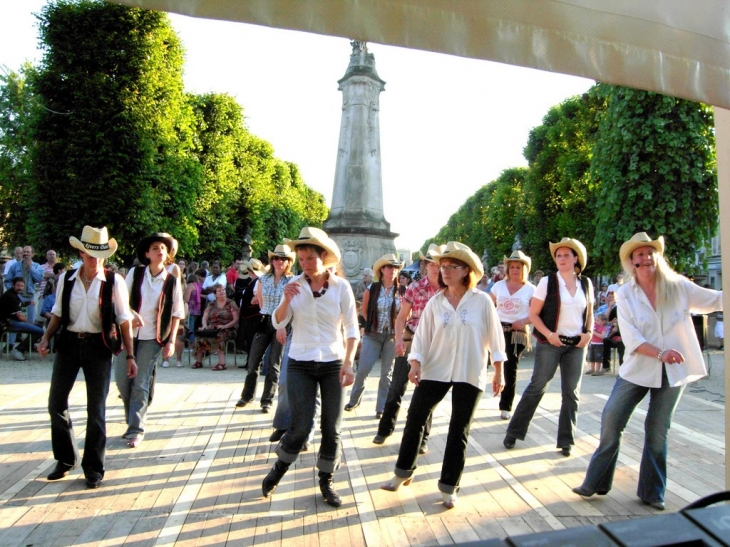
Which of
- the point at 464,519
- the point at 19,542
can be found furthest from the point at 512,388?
the point at 19,542

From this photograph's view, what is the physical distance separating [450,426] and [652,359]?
159 centimetres

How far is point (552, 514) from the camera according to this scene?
503 cm

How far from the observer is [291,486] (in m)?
5.62

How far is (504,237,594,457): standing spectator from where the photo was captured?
6.79 metres

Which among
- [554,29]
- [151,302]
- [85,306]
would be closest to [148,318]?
[151,302]

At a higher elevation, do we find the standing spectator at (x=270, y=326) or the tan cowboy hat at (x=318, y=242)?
the tan cowboy hat at (x=318, y=242)

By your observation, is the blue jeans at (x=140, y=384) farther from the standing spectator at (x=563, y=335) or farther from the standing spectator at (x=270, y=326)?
the standing spectator at (x=563, y=335)

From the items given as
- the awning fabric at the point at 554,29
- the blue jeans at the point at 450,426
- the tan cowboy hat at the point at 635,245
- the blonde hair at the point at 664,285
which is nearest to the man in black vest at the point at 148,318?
the blue jeans at the point at 450,426

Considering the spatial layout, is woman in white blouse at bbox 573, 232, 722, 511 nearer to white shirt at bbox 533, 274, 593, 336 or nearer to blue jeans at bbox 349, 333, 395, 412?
white shirt at bbox 533, 274, 593, 336

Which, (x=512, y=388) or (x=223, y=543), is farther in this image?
(x=512, y=388)

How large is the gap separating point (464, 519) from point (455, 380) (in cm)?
99

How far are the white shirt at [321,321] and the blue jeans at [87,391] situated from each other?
148 centimetres

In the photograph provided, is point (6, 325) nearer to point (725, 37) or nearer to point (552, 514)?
point (552, 514)

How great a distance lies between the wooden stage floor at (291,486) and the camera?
4.58m
